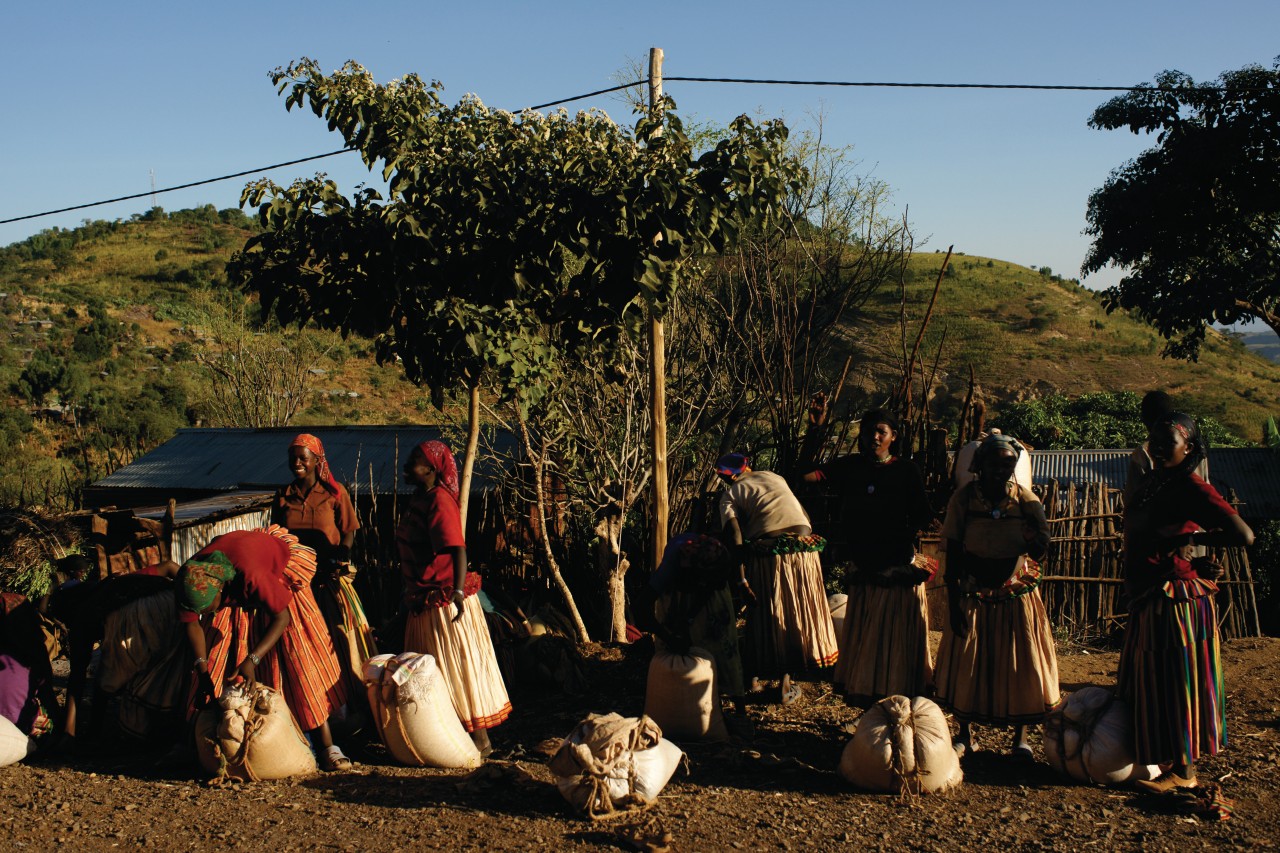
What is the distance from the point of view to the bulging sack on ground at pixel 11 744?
5309mm

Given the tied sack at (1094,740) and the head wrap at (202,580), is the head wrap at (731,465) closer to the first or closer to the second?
the tied sack at (1094,740)

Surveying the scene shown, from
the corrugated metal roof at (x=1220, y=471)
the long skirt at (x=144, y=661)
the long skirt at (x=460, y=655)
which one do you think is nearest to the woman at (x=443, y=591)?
the long skirt at (x=460, y=655)

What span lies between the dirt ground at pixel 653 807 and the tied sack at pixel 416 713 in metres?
0.12

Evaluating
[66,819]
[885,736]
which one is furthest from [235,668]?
[885,736]

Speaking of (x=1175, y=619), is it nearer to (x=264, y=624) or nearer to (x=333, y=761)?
(x=333, y=761)

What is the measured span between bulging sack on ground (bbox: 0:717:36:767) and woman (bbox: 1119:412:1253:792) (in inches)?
212

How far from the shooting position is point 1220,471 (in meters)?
17.8

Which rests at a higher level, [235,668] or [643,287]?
[643,287]

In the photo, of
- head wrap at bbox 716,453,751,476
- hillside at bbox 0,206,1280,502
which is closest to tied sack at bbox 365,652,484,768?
head wrap at bbox 716,453,751,476

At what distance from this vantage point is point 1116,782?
4836mm

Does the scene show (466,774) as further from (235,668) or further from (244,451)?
(244,451)

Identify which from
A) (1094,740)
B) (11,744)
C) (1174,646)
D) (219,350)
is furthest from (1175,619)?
(219,350)

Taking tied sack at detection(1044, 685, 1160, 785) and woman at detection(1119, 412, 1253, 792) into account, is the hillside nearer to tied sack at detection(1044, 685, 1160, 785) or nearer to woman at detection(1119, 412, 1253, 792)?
tied sack at detection(1044, 685, 1160, 785)

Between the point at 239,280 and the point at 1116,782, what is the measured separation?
5.13 metres
